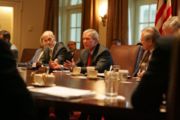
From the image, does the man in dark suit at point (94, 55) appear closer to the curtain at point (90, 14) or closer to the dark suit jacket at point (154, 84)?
the dark suit jacket at point (154, 84)

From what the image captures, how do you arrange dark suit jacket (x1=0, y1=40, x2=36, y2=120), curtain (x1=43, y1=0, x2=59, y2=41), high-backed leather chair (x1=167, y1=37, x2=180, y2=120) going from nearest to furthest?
high-backed leather chair (x1=167, y1=37, x2=180, y2=120)
dark suit jacket (x1=0, y1=40, x2=36, y2=120)
curtain (x1=43, y1=0, x2=59, y2=41)

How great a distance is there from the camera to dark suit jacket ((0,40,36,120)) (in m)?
1.15

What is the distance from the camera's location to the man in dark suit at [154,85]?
46.3 inches

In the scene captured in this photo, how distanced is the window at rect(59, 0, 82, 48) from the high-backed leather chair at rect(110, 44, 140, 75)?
12.1 ft

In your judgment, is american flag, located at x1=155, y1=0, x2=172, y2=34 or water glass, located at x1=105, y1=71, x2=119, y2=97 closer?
water glass, located at x1=105, y1=71, x2=119, y2=97

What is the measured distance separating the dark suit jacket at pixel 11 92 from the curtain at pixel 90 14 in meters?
5.54

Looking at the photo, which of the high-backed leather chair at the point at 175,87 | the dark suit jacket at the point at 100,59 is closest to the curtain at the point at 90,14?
the dark suit jacket at the point at 100,59

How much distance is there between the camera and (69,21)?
812cm

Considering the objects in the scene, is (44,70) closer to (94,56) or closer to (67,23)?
(94,56)

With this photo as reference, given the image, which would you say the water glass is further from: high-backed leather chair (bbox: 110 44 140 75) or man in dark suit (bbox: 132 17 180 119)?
high-backed leather chair (bbox: 110 44 140 75)

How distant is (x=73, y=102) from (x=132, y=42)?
4.70m

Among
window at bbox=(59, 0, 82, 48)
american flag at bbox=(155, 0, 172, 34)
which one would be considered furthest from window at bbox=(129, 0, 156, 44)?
window at bbox=(59, 0, 82, 48)

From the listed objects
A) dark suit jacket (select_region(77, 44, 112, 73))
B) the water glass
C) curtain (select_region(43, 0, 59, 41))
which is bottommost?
the water glass

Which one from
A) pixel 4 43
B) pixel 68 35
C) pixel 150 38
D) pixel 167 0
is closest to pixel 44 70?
pixel 150 38
